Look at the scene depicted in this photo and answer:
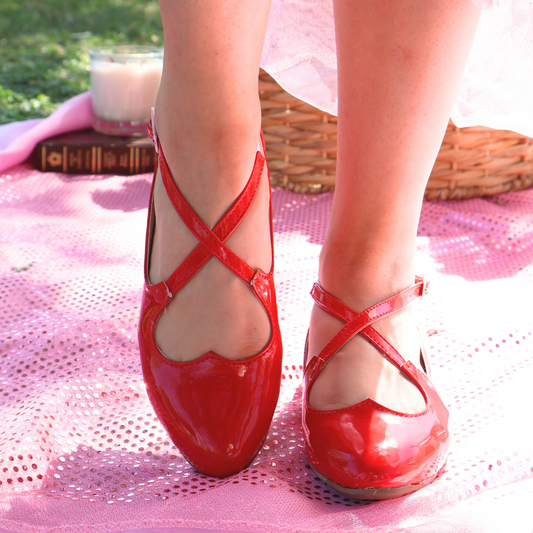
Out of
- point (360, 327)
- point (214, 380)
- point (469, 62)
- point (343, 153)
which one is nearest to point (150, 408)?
point (214, 380)

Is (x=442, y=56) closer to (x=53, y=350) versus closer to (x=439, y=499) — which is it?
(x=439, y=499)

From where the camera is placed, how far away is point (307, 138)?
58.4 inches

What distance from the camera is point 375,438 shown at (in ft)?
1.94

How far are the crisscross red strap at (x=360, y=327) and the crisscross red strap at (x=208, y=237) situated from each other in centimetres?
11

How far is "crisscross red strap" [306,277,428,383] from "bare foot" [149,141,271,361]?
7cm

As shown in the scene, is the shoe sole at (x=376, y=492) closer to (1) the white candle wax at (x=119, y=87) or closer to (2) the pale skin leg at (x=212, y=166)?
(2) the pale skin leg at (x=212, y=166)

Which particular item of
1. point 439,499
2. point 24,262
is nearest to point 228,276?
point 439,499

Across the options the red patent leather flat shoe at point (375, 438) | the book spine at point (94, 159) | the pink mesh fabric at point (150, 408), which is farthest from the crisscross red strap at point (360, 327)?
the book spine at point (94, 159)

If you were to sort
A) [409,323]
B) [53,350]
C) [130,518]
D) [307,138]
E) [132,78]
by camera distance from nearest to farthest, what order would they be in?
[130,518], [409,323], [53,350], [307,138], [132,78]

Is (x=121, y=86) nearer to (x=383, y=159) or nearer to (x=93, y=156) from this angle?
(x=93, y=156)

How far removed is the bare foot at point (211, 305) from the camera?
0.64 metres

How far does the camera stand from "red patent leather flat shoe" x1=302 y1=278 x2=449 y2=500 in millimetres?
580

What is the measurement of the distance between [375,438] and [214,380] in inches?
6.7

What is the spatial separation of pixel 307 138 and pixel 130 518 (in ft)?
3.60
